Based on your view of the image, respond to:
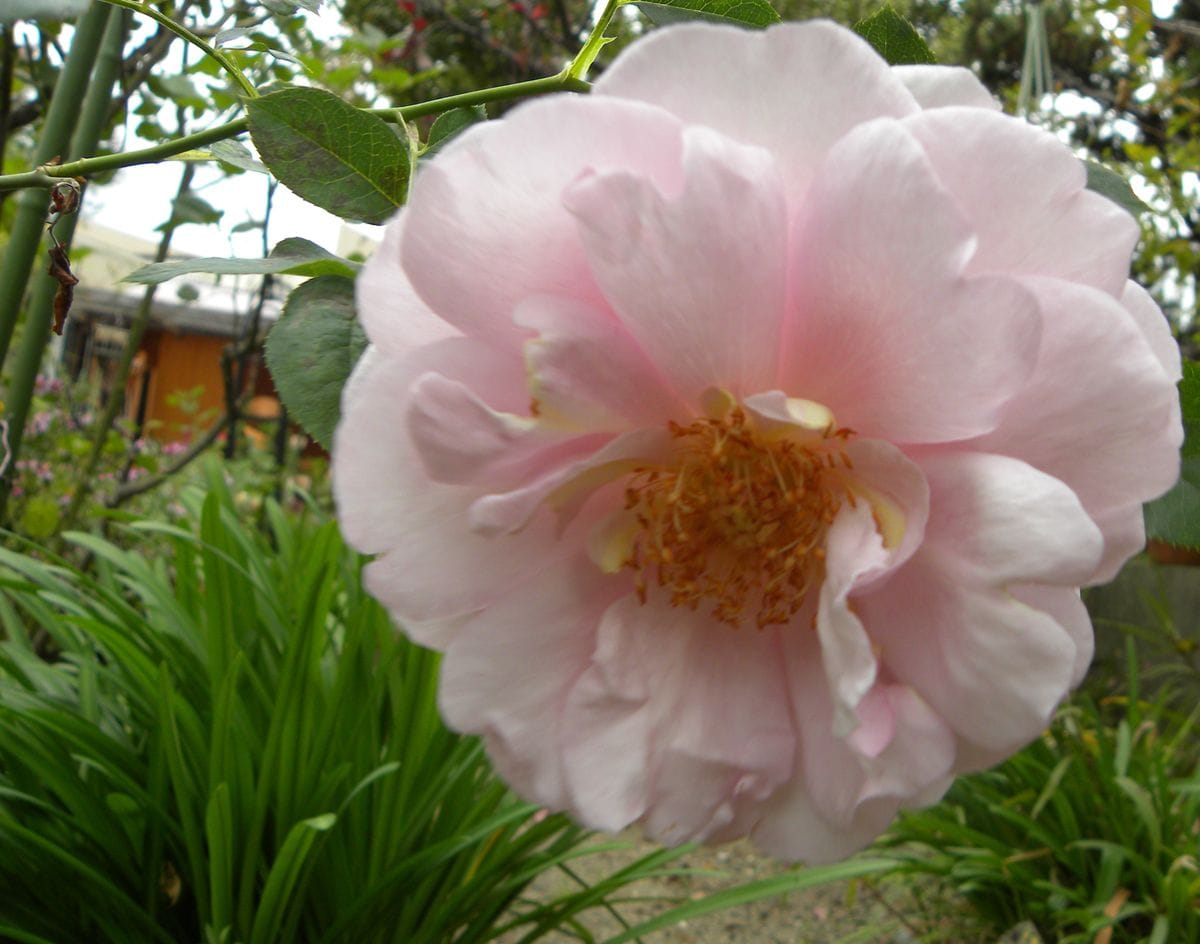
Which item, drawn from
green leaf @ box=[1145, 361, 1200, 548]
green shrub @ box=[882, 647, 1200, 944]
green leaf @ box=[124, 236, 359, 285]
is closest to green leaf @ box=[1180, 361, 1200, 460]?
green leaf @ box=[1145, 361, 1200, 548]

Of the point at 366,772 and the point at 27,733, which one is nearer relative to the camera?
the point at 27,733

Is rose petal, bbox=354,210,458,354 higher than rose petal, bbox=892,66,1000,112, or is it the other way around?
rose petal, bbox=892,66,1000,112

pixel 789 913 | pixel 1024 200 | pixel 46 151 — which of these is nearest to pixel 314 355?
pixel 1024 200

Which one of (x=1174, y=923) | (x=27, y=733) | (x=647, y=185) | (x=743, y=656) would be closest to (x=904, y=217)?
(x=647, y=185)

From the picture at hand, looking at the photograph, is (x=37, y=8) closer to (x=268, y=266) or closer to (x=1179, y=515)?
(x=268, y=266)

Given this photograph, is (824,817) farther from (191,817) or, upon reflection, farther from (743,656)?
(191,817)

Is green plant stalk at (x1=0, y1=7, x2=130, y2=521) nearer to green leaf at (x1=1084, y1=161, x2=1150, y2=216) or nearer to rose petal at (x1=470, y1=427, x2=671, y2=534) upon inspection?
rose petal at (x1=470, y1=427, x2=671, y2=534)
